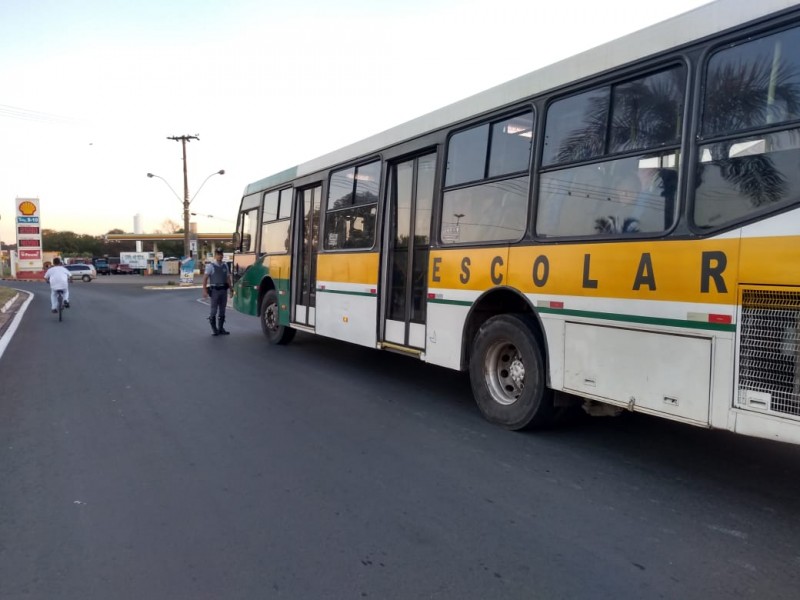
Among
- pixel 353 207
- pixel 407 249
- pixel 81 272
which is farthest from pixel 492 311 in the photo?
pixel 81 272

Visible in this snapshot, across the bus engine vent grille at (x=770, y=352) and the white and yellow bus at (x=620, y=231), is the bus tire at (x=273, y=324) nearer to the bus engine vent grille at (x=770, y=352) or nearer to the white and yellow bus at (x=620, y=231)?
the white and yellow bus at (x=620, y=231)

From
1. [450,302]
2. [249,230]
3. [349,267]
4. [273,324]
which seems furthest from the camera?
[249,230]

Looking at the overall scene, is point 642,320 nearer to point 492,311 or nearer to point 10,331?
point 492,311

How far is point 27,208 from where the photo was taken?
37219 millimetres

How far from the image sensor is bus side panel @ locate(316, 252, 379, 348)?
24.6 feet

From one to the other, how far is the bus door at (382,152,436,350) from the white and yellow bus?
0.02 m

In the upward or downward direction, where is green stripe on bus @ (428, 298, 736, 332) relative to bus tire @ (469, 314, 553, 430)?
upward

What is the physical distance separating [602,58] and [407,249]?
3133 millimetres

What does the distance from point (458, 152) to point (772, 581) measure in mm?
4519

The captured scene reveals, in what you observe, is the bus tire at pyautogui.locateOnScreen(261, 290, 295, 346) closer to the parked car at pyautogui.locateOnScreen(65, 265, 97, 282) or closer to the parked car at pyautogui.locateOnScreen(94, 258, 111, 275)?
the parked car at pyautogui.locateOnScreen(65, 265, 97, 282)

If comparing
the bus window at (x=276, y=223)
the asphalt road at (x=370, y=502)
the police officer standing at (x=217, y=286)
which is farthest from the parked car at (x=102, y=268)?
the asphalt road at (x=370, y=502)

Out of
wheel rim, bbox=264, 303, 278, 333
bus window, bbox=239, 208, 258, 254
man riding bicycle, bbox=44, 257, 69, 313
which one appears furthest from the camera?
man riding bicycle, bbox=44, 257, 69, 313

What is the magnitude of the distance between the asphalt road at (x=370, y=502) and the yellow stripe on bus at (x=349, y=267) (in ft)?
5.28

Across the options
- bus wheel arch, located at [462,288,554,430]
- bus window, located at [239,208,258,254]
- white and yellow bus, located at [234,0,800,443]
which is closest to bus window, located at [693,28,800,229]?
white and yellow bus, located at [234,0,800,443]
